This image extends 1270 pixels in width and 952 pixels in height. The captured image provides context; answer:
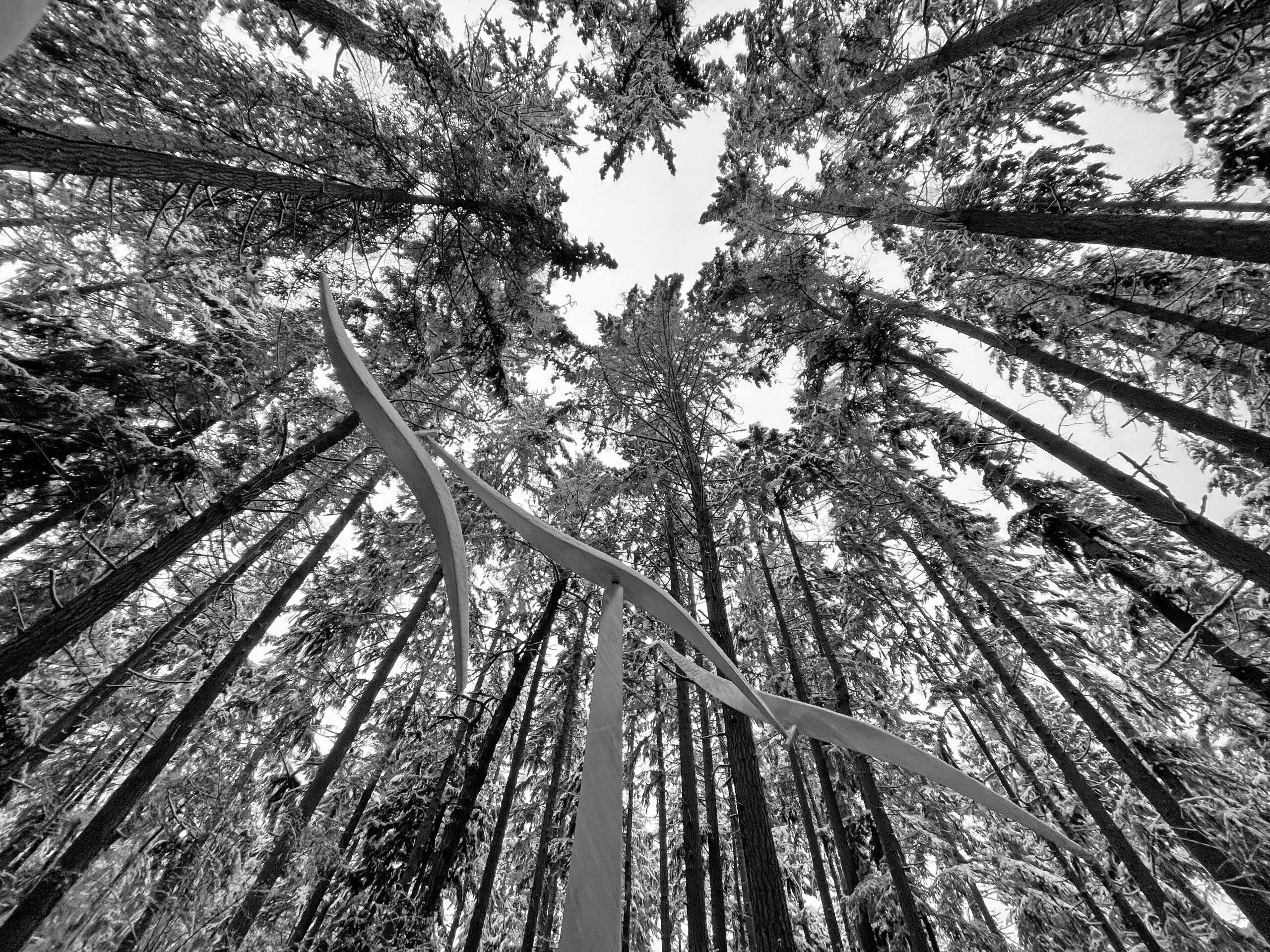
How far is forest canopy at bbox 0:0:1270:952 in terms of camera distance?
4.46 meters

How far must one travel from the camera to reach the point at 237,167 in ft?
15.1

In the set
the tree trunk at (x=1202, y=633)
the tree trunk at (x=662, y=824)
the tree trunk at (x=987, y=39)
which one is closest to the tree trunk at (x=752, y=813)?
the tree trunk at (x=1202, y=633)

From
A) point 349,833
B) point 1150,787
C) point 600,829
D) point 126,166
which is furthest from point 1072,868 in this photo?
point 126,166

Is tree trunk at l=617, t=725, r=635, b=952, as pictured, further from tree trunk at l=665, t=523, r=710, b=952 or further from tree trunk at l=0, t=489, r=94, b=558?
tree trunk at l=0, t=489, r=94, b=558

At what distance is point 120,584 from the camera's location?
14.9 feet

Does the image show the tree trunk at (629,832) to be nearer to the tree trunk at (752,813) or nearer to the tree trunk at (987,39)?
the tree trunk at (752,813)

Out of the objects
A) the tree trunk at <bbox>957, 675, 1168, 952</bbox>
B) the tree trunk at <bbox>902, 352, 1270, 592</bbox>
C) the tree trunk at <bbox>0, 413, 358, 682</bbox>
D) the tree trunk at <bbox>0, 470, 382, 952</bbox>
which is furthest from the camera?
the tree trunk at <bbox>957, 675, 1168, 952</bbox>

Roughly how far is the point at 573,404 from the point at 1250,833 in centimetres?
1131

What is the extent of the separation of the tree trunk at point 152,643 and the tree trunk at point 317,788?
2.02m

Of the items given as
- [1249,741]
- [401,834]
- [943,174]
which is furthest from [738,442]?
[401,834]

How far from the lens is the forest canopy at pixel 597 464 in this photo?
446cm

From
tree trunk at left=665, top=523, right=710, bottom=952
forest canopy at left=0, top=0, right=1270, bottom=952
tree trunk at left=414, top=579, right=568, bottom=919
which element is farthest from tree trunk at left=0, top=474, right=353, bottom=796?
tree trunk at left=665, top=523, right=710, bottom=952

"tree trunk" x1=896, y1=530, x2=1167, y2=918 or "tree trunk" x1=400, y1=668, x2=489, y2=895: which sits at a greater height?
"tree trunk" x1=896, y1=530, x2=1167, y2=918

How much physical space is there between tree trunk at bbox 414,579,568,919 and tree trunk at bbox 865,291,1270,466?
25.2 ft
